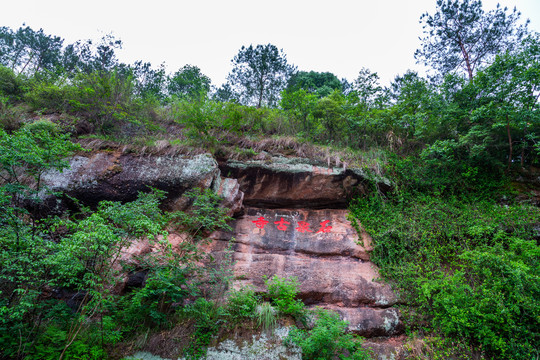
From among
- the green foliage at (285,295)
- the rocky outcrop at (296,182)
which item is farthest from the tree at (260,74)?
the green foliage at (285,295)

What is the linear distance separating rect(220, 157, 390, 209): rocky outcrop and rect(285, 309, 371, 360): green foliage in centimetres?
330

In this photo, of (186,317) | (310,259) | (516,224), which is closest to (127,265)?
(186,317)

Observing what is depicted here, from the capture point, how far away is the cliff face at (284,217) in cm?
498

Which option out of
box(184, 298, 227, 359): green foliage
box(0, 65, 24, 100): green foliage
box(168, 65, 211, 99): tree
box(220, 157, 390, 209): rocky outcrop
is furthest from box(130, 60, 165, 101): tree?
box(184, 298, 227, 359): green foliage

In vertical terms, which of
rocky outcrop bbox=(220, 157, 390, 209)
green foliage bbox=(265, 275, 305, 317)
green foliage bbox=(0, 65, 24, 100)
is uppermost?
green foliage bbox=(0, 65, 24, 100)

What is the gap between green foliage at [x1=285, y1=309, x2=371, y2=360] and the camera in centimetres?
367

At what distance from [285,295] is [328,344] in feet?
3.83

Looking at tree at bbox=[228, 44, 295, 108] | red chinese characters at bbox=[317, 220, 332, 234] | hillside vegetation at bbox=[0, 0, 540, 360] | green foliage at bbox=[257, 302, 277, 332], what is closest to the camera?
hillside vegetation at bbox=[0, 0, 540, 360]

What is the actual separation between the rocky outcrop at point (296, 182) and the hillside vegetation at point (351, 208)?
0.41 metres

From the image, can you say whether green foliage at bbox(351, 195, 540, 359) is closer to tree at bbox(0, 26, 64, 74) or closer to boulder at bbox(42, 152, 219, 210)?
boulder at bbox(42, 152, 219, 210)

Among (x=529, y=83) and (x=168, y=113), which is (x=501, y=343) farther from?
(x=168, y=113)

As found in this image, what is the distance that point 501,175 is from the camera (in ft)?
20.2

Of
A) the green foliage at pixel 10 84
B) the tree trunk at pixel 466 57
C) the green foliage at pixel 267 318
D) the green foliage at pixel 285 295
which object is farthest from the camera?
the tree trunk at pixel 466 57

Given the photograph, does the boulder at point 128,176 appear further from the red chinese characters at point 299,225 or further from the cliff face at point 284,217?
the red chinese characters at point 299,225
